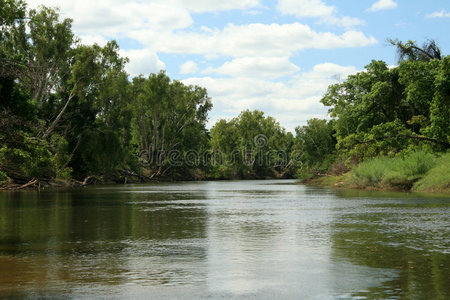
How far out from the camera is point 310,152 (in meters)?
101

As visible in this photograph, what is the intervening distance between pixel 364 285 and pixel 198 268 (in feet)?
10.4

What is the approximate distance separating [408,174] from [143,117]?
66.5 metres

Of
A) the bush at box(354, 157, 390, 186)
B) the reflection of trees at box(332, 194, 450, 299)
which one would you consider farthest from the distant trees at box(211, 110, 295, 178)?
the reflection of trees at box(332, 194, 450, 299)

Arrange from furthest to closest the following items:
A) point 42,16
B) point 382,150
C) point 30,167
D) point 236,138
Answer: point 236,138 → point 42,16 → point 30,167 → point 382,150

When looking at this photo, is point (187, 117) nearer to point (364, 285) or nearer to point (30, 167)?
point (30, 167)

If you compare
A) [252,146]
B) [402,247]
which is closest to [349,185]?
[402,247]

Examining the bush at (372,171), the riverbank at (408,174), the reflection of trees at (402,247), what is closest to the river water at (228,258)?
the reflection of trees at (402,247)

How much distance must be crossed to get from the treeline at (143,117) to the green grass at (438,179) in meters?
1.42

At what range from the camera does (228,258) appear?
470 inches

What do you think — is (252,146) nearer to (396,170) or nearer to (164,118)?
(164,118)

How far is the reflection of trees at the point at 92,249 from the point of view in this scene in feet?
32.2

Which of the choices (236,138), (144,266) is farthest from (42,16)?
(236,138)

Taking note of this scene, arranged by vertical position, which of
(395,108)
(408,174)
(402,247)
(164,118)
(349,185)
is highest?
(164,118)

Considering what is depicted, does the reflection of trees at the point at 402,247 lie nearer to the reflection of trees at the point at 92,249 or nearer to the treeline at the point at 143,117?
the reflection of trees at the point at 92,249
